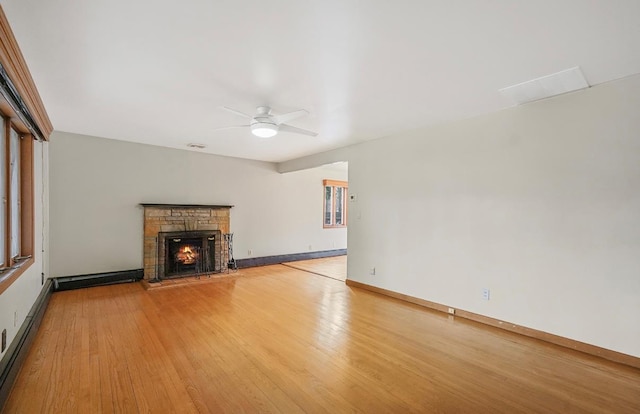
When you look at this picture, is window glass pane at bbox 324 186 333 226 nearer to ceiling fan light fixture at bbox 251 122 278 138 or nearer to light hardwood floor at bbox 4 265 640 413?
light hardwood floor at bbox 4 265 640 413

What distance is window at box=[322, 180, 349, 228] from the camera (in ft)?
28.0

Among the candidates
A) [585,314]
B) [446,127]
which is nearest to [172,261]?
[446,127]

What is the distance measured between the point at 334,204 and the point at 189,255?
167 inches

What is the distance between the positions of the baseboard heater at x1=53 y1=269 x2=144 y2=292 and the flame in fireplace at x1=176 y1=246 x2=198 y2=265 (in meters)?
0.68

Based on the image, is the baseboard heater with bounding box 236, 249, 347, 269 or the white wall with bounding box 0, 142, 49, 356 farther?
the baseboard heater with bounding box 236, 249, 347, 269

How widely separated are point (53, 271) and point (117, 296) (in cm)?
121

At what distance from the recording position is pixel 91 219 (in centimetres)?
511

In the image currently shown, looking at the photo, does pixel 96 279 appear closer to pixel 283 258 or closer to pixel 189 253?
pixel 189 253

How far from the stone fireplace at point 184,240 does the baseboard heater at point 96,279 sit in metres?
0.22

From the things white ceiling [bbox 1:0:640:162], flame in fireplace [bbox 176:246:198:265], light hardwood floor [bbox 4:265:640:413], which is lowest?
light hardwood floor [bbox 4:265:640:413]

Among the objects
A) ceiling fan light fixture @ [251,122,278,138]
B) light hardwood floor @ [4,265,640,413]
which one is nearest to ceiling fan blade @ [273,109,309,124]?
ceiling fan light fixture @ [251,122,278,138]

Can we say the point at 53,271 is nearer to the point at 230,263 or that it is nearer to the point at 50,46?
the point at 230,263

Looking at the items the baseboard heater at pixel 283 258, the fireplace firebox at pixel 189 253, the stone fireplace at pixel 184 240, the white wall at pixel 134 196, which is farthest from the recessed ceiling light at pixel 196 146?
the baseboard heater at pixel 283 258

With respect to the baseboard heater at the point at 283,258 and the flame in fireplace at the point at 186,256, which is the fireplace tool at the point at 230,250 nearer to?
the baseboard heater at the point at 283,258
